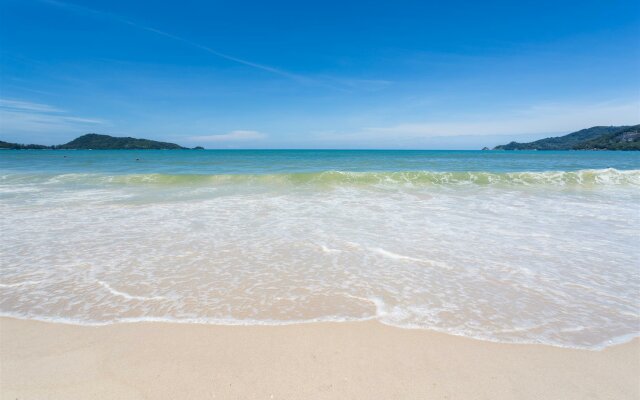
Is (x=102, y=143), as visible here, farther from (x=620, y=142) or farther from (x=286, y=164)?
(x=620, y=142)

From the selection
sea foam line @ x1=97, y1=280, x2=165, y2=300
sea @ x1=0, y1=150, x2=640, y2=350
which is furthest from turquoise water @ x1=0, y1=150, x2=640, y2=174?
sea foam line @ x1=97, y1=280, x2=165, y2=300

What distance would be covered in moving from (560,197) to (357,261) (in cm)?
1060

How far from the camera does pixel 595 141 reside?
302 ft

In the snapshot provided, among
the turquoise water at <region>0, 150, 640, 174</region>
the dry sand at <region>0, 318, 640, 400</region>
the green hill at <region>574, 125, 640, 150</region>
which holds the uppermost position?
the green hill at <region>574, 125, 640, 150</region>

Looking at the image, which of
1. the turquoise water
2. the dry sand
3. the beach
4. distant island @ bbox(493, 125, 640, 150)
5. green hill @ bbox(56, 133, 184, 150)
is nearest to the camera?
the dry sand

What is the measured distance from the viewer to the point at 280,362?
2582 millimetres

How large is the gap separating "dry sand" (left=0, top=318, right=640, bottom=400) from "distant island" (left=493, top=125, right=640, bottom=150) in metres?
102

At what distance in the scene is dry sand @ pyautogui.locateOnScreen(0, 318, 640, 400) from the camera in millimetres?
2295

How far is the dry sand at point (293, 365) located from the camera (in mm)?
2295

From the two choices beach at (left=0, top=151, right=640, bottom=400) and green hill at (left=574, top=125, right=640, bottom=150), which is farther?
green hill at (left=574, top=125, right=640, bottom=150)

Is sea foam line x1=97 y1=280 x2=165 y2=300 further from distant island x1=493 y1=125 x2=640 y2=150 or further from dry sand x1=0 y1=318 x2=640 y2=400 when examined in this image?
distant island x1=493 y1=125 x2=640 y2=150

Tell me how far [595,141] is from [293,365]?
121m

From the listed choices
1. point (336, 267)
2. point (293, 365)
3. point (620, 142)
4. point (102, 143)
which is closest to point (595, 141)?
point (620, 142)

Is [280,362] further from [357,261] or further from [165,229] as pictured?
[165,229]
